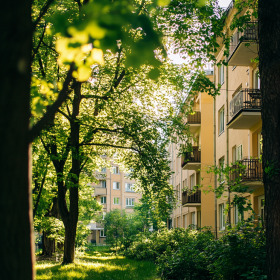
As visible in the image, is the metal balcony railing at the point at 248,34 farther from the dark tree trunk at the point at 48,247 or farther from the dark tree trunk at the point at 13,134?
the dark tree trunk at the point at 48,247

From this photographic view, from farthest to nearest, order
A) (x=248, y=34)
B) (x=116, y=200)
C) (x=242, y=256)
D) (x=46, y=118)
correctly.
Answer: (x=116, y=200), (x=248, y=34), (x=242, y=256), (x=46, y=118)

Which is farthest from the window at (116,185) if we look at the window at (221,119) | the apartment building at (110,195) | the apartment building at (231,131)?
the window at (221,119)

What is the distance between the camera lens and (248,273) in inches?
336

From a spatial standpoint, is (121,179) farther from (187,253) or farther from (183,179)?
(187,253)

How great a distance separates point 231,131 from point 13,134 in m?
22.7

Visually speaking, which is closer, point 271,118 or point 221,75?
point 271,118

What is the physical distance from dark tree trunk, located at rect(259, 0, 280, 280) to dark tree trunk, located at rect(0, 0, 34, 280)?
5.09m

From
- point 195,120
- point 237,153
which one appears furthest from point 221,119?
point 195,120

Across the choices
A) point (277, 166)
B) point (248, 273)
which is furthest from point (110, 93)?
point (277, 166)

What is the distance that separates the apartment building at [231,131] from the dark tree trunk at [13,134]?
321 inches

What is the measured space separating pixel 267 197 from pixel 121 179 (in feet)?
235

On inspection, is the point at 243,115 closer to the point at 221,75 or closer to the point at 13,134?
the point at 221,75

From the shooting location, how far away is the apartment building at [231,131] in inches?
703

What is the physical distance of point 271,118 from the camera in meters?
6.80
